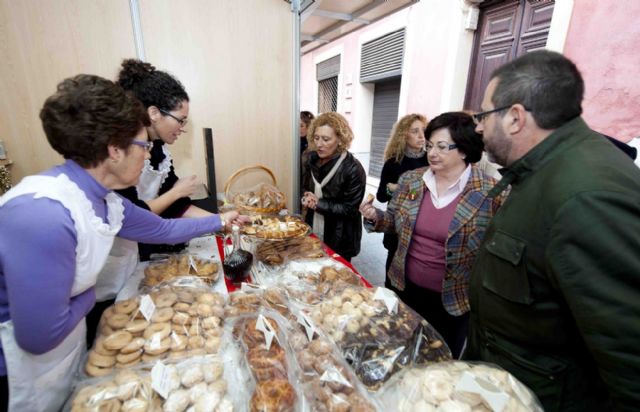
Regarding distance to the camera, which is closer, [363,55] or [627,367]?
[627,367]

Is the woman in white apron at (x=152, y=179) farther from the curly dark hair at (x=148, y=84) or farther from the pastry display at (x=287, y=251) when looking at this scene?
the pastry display at (x=287, y=251)

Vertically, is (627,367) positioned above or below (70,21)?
below

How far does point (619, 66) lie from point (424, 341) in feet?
8.35

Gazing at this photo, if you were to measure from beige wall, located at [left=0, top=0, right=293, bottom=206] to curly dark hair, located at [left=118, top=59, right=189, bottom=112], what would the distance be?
876 mm

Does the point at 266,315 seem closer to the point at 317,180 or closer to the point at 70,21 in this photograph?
the point at 317,180

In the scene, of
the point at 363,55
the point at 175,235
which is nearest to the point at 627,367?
the point at 175,235

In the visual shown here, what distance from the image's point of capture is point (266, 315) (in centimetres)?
98

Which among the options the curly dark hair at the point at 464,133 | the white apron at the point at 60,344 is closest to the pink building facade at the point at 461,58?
the curly dark hair at the point at 464,133

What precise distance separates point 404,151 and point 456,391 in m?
2.32

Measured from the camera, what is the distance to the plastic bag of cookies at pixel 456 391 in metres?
0.65

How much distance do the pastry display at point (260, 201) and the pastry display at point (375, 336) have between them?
40.8 inches

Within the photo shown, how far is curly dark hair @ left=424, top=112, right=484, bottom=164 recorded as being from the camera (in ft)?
4.87

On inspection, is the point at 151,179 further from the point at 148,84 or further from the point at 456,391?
the point at 456,391

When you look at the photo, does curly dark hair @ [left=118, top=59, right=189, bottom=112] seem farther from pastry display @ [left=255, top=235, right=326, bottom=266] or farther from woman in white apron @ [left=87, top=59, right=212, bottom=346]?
pastry display @ [left=255, top=235, right=326, bottom=266]
